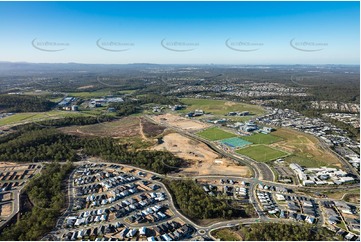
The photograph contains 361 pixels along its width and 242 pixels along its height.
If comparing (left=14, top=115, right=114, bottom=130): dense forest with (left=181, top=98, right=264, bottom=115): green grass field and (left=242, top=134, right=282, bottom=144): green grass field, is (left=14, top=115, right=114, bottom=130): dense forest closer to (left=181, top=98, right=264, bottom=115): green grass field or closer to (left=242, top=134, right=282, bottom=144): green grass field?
(left=181, top=98, right=264, bottom=115): green grass field

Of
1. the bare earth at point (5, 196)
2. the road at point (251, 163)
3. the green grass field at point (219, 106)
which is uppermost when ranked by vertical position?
the green grass field at point (219, 106)

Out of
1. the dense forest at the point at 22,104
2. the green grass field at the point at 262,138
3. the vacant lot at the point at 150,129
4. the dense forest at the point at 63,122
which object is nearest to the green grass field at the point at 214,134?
the green grass field at the point at 262,138

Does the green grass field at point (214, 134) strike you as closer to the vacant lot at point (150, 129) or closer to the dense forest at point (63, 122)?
the vacant lot at point (150, 129)

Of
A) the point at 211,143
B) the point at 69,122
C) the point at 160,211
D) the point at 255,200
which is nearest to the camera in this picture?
the point at 160,211

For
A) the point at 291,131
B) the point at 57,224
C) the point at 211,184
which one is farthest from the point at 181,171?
the point at 291,131

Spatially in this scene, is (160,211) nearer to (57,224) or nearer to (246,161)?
(57,224)

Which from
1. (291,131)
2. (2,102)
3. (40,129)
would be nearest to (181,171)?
(291,131)

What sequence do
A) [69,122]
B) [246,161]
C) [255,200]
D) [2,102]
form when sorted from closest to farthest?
1. [255,200]
2. [246,161]
3. [69,122]
4. [2,102]

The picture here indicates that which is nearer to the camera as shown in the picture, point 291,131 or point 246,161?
point 246,161
